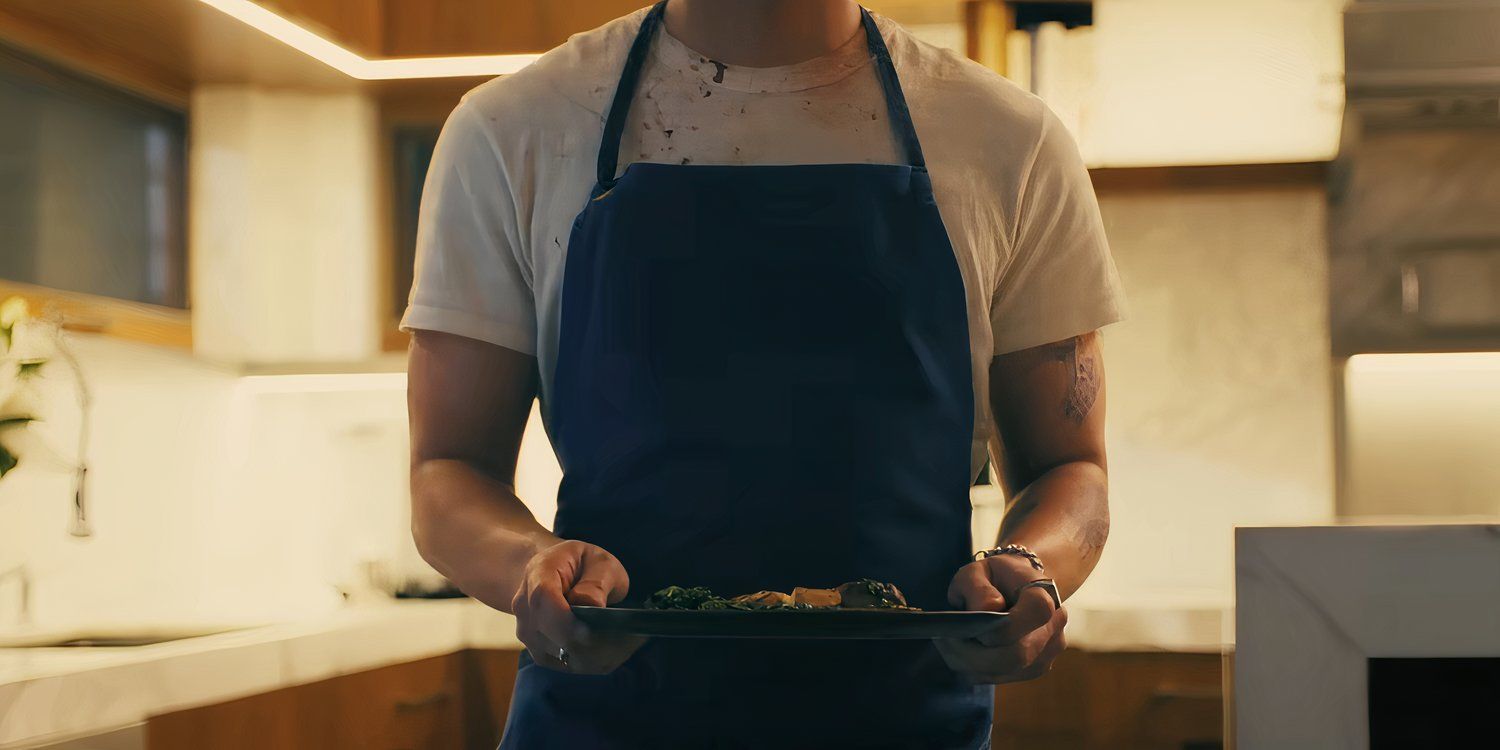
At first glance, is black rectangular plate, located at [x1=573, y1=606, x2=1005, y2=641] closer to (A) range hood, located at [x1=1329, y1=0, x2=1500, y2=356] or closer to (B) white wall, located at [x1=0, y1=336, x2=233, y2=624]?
(B) white wall, located at [x1=0, y1=336, x2=233, y2=624]

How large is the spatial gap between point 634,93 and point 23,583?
1.67 m

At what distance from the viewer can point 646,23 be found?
101 cm

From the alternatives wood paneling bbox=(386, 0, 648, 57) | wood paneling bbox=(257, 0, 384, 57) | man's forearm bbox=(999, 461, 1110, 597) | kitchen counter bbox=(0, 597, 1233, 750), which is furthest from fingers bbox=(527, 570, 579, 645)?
wood paneling bbox=(386, 0, 648, 57)

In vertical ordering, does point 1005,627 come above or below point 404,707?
above

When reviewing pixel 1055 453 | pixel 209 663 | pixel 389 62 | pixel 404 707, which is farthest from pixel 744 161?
pixel 389 62

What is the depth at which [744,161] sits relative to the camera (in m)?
0.97

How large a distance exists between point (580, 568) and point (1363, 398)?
95.6 inches

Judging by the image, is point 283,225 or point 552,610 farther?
point 283,225

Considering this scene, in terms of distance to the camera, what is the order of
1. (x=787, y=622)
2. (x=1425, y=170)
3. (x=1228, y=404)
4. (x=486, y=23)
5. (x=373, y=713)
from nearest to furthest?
(x=787, y=622)
(x=373, y=713)
(x=1425, y=170)
(x=486, y=23)
(x=1228, y=404)

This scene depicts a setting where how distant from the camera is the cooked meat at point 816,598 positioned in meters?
0.80

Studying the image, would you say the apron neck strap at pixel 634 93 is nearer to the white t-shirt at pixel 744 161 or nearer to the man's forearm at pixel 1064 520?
the white t-shirt at pixel 744 161

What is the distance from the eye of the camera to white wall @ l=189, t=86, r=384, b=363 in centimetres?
273

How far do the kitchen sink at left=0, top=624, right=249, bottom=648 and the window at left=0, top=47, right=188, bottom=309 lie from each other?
0.55 meters

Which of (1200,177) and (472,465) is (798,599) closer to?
(472,465)
